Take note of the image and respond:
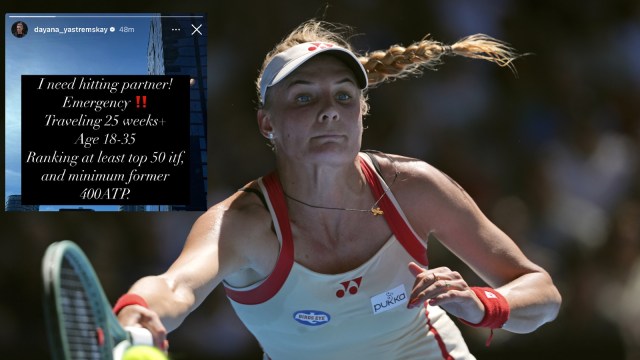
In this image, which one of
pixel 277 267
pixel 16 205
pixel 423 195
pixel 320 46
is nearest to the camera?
pixel 277 267

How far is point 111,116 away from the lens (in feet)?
16.6

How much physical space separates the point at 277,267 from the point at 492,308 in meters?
0.63

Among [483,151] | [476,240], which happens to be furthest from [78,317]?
[483,151]

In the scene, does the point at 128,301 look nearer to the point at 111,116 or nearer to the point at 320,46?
the point at 320,46

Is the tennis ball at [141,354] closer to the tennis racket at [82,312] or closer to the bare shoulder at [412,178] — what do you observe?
the tennis racket at [82,312]

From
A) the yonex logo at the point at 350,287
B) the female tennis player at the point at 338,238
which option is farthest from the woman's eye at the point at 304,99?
the yonex logo at the point at 350,287

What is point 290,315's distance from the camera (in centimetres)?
292

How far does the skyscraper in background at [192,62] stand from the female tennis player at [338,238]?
1867 mm

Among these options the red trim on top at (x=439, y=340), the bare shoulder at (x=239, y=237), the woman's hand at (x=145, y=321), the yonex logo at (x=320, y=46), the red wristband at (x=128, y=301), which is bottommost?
the red trim on top at (x=439, y=340)

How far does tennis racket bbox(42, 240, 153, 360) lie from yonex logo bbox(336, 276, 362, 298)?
0.94 metres

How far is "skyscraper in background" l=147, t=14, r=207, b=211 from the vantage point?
5000mm

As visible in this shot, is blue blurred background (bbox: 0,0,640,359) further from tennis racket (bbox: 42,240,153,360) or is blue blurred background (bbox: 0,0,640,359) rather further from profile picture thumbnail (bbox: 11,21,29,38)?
tennis racket (bbox: 42,240,153,360)

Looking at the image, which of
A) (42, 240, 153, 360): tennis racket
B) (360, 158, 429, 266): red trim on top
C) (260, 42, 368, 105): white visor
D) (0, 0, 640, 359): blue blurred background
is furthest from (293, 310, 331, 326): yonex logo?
(0, 0, 640, 359): blue blurred background

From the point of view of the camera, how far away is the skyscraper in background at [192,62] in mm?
5000
